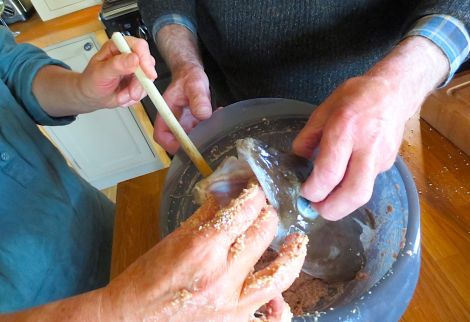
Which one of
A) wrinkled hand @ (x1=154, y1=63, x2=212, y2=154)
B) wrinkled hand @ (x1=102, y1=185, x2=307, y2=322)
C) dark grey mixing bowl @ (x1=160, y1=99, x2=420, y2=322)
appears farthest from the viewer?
wrinkled hand @ (x1=154, y1=63, x2=212, y2=154)

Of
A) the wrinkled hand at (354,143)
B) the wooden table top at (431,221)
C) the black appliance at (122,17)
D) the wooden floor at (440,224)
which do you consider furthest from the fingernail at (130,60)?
the black appliance at (122,17)

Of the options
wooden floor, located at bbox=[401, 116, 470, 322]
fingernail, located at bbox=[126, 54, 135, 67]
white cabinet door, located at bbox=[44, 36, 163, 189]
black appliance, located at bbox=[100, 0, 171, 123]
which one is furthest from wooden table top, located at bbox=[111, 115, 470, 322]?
white cabinet door, located at bbox=[44, 36, 163, 189]

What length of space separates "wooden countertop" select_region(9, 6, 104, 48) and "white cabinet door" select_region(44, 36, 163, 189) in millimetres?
74

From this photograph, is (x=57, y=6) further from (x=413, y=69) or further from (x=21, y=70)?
A: (x=413, y=69)

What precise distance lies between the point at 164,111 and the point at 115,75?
0.14 m

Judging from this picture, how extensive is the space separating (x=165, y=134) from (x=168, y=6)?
335 mm

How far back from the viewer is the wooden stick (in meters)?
0.55

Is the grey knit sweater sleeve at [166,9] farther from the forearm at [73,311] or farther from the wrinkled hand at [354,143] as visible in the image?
the forearm at [73,311]

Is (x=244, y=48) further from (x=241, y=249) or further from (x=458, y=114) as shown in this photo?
(x=241, y=249)

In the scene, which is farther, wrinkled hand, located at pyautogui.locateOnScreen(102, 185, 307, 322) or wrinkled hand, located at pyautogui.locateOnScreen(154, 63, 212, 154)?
wrinkled hand, located at pyautogui.locateOnScreen(154, 63, 212, 154)

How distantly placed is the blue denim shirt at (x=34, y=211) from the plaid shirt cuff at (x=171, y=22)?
0.75ft

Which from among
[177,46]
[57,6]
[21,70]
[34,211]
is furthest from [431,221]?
[57,6]

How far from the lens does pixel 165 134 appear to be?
681 mm

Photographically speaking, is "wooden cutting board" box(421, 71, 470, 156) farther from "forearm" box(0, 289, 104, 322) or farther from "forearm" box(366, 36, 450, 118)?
"forearm" box(0, 289, 104, 322)
